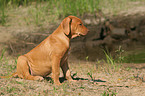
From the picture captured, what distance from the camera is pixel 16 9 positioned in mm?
12352

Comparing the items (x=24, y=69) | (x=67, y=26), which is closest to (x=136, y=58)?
(x=67, y=26)

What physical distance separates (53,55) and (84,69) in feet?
7.23

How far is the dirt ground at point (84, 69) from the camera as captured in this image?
4.17m

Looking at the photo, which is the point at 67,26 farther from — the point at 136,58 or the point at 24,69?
the point at 136,58

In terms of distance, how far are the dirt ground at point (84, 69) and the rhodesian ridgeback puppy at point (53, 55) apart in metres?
0.21

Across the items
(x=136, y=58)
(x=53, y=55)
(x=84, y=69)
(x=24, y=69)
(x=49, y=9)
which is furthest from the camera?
(x=49, y=9)

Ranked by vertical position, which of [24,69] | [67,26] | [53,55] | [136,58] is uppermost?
[67,26]

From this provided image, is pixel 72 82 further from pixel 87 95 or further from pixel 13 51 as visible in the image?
pixel 13 51

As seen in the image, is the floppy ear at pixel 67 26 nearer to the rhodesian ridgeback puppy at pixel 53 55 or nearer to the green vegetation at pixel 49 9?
the rhodesian ridgeback puppy at pixel 53 55

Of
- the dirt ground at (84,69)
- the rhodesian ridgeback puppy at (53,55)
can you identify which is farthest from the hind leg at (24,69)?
the dirt ground at (84,69)

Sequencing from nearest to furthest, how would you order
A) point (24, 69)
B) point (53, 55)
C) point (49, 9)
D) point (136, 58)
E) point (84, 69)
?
1. point (53, 55)
2. point (24, 69)
3. point (84, 69)
4. point (136, 58)
5. point (49, 9)

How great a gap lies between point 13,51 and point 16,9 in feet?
15.1

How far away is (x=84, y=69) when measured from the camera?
21.4 feet

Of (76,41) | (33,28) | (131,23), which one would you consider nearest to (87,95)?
(76,41)
